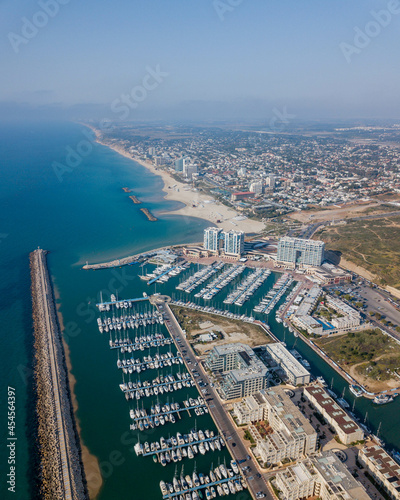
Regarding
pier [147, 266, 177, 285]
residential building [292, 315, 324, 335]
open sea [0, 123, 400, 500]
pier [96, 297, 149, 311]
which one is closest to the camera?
open sea [0, 123, 400, 500]

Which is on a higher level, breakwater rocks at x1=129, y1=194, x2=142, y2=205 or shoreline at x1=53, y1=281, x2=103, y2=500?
breakwater rocks at x1=129, y1=194, x2=142, y2=205

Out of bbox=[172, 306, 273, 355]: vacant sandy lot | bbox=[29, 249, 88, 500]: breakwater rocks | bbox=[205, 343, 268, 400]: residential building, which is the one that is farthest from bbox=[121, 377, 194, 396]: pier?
bbox=[29, 249, 88, 500]: breakwater rocks

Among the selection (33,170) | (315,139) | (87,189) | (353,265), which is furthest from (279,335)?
(315,139)

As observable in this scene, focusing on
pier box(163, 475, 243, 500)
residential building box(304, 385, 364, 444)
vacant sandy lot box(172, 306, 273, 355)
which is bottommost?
pier box(163, 475, 243, 500)

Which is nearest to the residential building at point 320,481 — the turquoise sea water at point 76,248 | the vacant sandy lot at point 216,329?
the turquoise sea water at point 76,248

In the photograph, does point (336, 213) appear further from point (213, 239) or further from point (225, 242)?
point (213, 239)

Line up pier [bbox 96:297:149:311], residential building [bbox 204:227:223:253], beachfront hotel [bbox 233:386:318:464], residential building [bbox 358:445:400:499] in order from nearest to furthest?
residential building [bbox 358:445:400:499] → beachfront hotel [bbox 233:386:318:464] → pier [bbox 96:297:149:311] → residential building [bbox 204:227:223:253]

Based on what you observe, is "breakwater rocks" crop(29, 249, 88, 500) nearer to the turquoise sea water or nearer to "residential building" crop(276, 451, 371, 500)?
the turquoise sea water

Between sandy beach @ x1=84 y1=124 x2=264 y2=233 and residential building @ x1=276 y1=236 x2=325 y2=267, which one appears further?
sandy beach @ x1=84 y1=124 x2=264 y2=233

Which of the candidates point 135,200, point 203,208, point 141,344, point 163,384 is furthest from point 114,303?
point 135,200
